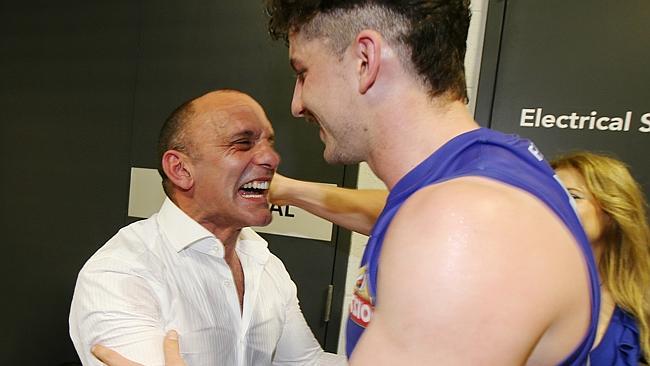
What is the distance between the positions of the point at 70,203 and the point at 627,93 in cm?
231

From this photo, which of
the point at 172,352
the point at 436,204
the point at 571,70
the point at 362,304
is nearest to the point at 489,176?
the point at 436,204

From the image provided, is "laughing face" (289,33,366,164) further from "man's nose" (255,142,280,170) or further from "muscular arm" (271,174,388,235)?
"muscular arm" (271,174,388,235)

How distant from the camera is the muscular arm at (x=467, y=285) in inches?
22.2

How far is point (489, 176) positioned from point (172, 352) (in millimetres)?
681

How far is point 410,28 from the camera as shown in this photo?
80cm

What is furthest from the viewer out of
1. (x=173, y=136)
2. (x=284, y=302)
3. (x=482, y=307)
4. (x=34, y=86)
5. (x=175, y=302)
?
(x=34, y=86)

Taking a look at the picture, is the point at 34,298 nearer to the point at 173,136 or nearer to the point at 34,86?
the point at 34,86

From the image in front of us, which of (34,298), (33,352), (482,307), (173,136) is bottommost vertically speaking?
(33,352)

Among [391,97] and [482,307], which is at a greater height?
[391,97]

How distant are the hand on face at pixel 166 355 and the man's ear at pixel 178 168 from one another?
0.52 meters

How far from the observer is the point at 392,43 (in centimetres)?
80

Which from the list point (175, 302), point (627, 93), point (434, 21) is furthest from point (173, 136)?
point (627, 93)

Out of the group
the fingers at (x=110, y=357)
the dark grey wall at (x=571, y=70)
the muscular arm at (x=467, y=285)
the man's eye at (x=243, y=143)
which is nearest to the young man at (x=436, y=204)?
the muscular arm at (x=467, y=285)

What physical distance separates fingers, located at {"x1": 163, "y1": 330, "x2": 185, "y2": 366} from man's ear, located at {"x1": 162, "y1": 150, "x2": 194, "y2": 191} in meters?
0.52
